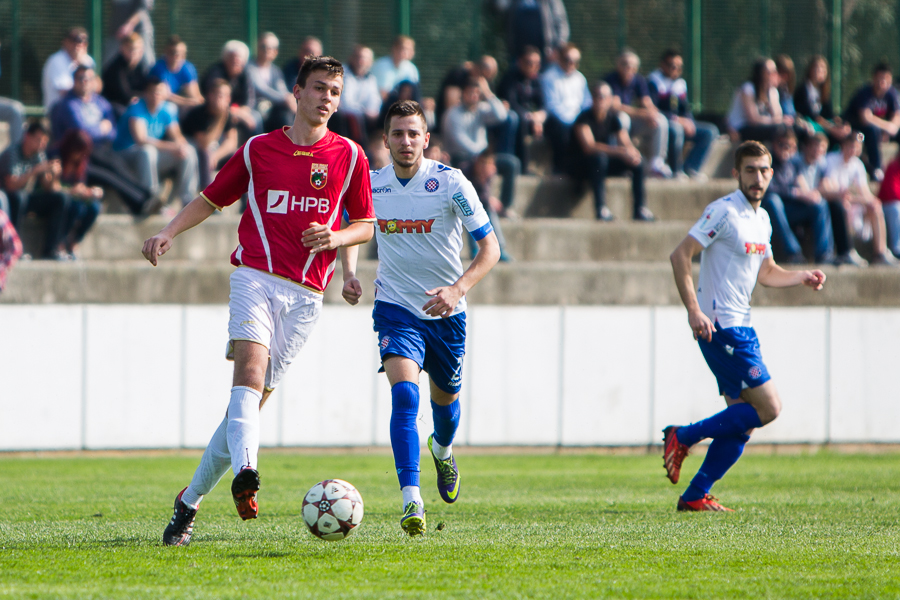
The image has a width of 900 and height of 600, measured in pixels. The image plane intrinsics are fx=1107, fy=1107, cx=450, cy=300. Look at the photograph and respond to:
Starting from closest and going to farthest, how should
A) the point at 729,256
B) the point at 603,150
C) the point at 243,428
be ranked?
the point at 243,428, the point at 729,256, the point at 603,150

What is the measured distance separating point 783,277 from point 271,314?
3899 millimetres

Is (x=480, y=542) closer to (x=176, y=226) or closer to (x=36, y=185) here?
(x=176, y=226)

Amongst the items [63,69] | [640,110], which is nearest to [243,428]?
[63,69]

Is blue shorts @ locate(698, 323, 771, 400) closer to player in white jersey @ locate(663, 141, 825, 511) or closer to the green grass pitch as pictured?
player in white jersey @ locate(663, 141, 825, 511)

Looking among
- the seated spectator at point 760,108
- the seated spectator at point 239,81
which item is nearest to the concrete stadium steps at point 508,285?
the seated spectator at point 239,81

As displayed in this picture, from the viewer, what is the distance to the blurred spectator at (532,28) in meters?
16.5

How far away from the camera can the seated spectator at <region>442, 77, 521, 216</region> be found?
14727 mm

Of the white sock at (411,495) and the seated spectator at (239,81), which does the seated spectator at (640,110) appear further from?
the white sock at (411,495)

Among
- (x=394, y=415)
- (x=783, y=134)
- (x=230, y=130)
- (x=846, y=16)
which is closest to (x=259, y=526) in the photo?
(x=394, y=415)

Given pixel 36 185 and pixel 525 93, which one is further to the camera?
pixel 525 93

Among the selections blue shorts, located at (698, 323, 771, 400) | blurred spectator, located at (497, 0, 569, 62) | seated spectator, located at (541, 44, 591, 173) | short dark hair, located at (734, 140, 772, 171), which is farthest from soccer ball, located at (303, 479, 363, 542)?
blurred spectator, located at (497, 0, 569, 62)

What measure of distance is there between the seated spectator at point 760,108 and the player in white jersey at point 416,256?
10.6m

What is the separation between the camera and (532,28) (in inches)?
651

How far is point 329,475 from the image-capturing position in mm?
10148
